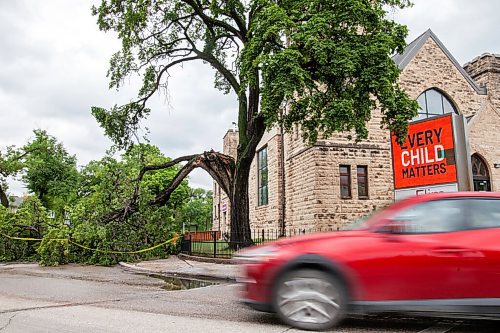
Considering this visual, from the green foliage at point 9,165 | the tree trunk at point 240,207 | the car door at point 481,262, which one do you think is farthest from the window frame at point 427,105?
the green foliage at point 9,165

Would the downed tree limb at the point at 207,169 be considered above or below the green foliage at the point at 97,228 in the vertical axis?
above

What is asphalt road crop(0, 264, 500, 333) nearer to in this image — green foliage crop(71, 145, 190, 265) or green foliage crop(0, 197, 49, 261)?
green foliage crop(71, 145, 190, 265)

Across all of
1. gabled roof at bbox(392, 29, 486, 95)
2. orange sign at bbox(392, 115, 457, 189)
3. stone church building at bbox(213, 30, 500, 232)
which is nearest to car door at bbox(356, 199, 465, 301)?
orange sign at bbox(392, 115, 457, 189)

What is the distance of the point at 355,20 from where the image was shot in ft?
45.0

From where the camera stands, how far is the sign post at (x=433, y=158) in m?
10.6

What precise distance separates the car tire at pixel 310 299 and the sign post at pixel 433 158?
22.6 feet

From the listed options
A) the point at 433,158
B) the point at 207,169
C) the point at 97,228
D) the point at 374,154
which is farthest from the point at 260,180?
the point at 433,158

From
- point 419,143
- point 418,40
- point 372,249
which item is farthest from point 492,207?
point 418,40

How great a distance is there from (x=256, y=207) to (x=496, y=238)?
82.1 ft

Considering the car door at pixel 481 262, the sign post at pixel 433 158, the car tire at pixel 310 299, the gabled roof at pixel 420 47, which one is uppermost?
the gabled roof at pixel 420 47

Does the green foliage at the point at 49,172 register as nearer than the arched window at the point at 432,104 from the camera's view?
No

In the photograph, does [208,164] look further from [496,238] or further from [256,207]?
[496,238]

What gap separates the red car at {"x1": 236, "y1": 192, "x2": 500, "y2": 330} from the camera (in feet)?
14.9

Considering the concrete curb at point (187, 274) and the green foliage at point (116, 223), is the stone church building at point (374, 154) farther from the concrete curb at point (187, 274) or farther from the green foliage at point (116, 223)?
the concrete curb at point (187, 274)
